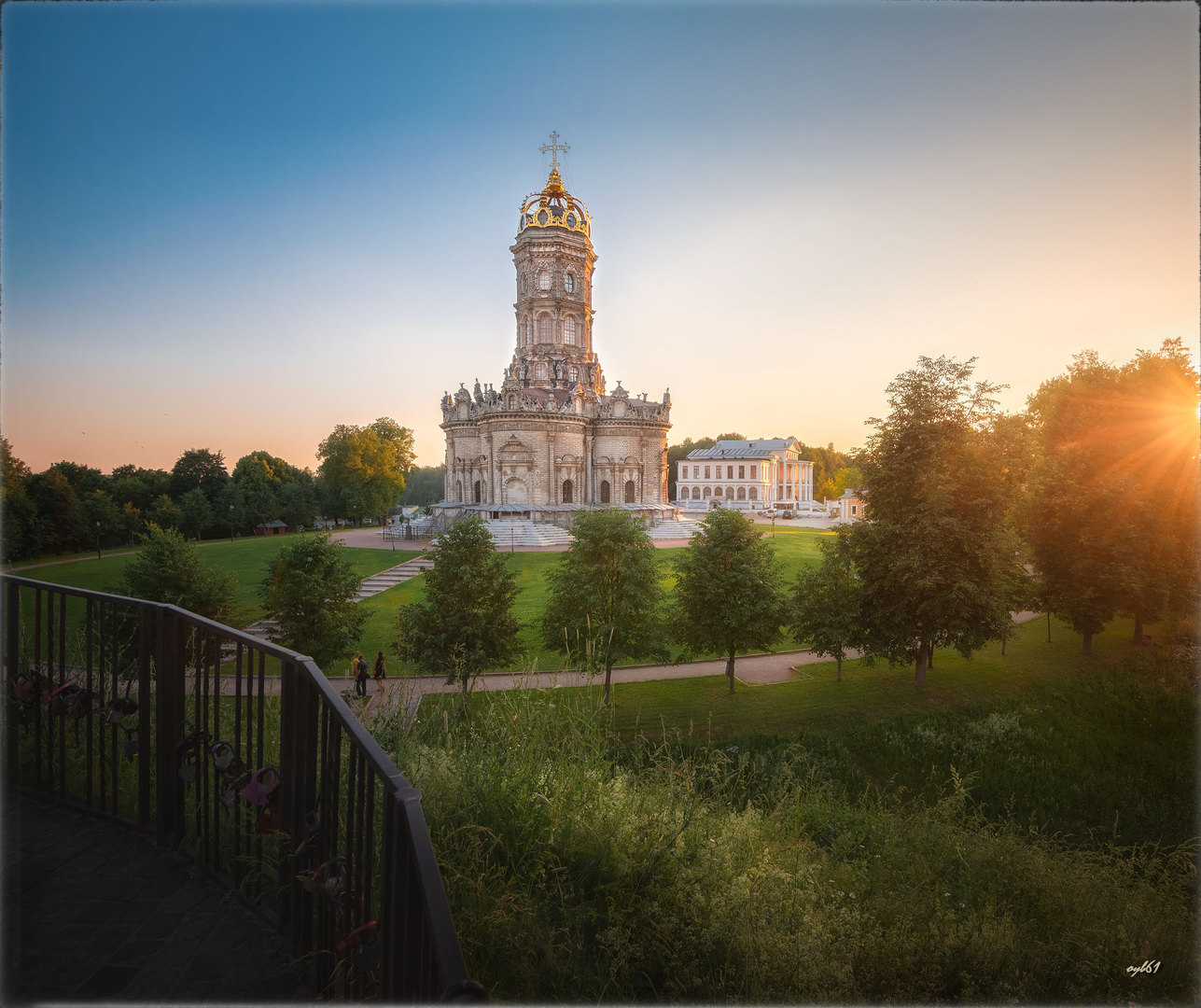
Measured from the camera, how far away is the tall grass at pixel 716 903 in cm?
399

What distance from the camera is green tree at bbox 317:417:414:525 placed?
220ft

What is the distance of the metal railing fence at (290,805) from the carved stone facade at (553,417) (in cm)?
4549

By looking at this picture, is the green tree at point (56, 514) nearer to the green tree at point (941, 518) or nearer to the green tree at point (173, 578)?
the green tree at point (173, 578)

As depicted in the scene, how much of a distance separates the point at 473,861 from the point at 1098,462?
22.0 metres

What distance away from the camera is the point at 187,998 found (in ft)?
10.5

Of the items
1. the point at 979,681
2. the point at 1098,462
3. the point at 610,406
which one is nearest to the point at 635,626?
the point at 979,681

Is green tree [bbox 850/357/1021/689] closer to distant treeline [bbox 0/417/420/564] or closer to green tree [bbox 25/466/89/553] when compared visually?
distant treeline [bbox 0/417/420/564]

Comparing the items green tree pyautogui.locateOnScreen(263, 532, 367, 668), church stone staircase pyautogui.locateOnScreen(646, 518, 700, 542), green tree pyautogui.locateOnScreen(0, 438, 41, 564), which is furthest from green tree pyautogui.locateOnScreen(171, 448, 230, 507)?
green tree pyautogui.locateOnScreen(263, 532, 367, 668)

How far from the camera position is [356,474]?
218ft

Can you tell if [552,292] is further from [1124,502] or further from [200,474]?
[1124,502]

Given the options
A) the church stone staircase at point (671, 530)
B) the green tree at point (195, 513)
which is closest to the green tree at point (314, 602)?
the church stone staircase at point (671, 530)

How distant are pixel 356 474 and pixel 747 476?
50.4m

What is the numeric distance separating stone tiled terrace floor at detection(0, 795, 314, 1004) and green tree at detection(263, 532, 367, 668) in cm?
1174

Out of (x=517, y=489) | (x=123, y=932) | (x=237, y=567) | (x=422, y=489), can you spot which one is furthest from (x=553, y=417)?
(x=422, y=489)
